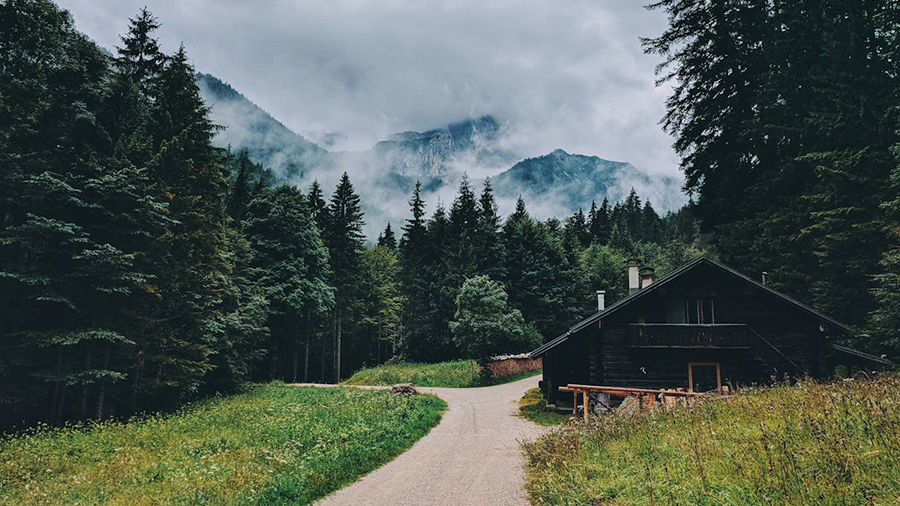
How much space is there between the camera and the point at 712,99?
93.2 ft

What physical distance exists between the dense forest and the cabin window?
18.5 feet

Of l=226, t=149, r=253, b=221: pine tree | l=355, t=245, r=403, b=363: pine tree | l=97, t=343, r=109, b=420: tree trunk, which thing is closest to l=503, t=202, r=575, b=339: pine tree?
l=355, t=245, r=403, b=363: pine tree

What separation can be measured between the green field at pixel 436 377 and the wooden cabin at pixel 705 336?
39.2 feet

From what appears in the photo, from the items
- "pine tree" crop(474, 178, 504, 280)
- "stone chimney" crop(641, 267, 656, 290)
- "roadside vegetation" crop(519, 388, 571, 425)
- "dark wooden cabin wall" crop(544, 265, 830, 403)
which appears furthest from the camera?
"pine tree" crop(474, 178, 504, 280)

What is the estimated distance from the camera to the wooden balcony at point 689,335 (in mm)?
20266

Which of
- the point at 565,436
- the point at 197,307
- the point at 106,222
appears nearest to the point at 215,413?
the point at 197,307

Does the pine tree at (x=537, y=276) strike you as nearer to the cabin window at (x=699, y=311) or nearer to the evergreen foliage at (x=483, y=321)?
the evergreen foliage at (x=483, y=321)

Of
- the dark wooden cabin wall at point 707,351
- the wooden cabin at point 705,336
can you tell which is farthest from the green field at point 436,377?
the dark wooden cabin wall at point 707,351

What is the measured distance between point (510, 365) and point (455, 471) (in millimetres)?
26970

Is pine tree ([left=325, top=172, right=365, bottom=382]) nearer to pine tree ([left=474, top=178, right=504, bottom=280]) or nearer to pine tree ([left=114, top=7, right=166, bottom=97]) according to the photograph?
pine tree ([left=474, top=178, right=504, bottom=280])

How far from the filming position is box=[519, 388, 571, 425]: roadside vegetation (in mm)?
19897

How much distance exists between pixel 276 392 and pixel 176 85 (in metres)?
19.2

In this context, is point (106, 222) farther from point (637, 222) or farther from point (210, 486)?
point (637, 222)

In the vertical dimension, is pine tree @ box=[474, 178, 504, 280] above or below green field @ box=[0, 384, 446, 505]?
above
